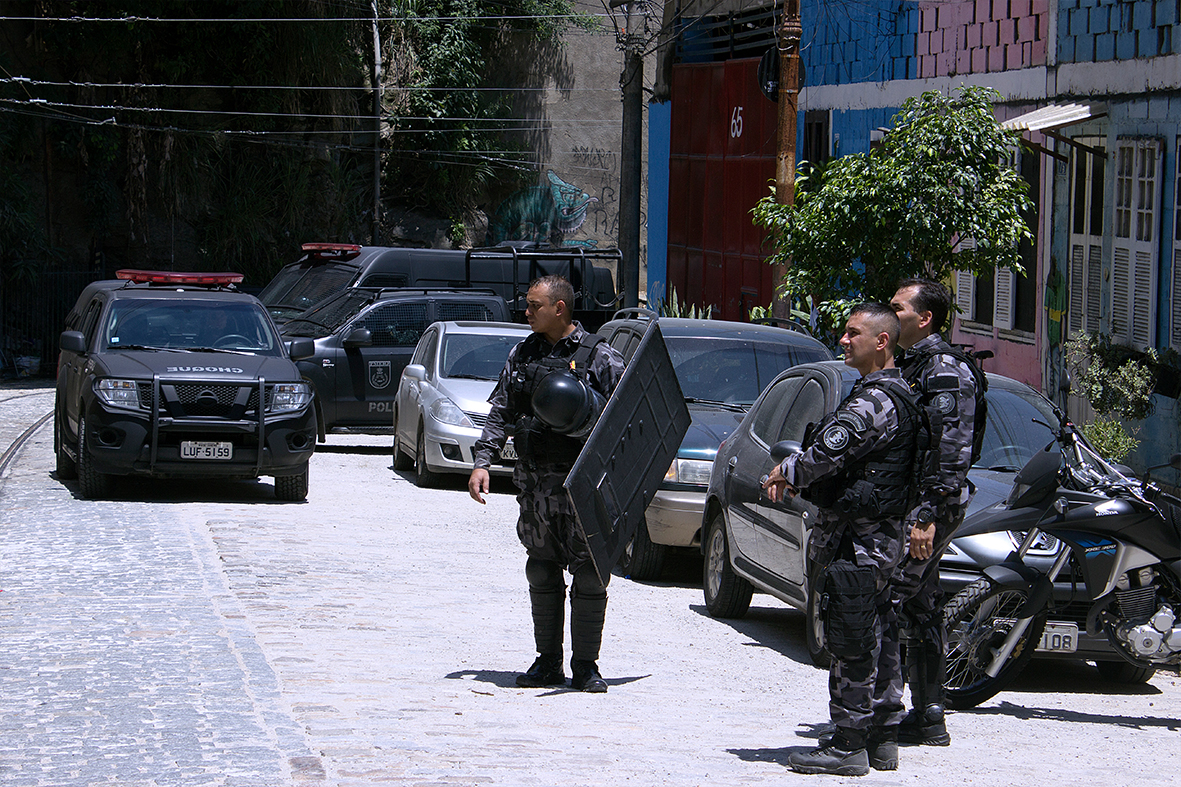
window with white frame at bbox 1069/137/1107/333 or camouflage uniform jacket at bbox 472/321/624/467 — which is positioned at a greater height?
window with white frame at bbox 1069/137/1107/333

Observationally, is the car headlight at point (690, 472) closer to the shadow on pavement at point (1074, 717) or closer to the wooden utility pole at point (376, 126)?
the shadow on pavement at point (1074, 717)

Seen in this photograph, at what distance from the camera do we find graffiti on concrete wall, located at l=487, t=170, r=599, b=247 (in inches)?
1512

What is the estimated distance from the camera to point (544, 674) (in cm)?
646

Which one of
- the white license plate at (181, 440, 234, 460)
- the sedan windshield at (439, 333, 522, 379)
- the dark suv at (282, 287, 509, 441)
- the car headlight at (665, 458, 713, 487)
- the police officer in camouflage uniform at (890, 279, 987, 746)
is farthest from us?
the dark suv at (282, 287, 509, 441)

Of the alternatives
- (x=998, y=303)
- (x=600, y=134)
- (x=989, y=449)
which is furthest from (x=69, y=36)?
(x=989, y=449)

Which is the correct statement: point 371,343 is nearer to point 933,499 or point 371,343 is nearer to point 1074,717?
point 1074,717

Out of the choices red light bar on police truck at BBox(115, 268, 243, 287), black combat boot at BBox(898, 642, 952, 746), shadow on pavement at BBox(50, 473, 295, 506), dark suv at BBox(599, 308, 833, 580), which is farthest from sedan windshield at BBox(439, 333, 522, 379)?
black combat boot at BBox(898, 642, 952, 746)

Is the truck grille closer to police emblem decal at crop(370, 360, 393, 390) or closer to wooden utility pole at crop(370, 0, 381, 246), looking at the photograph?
police emblem decal at crop(370, 360, 393, 390)

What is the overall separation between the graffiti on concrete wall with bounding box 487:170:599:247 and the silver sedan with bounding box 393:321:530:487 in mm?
22233

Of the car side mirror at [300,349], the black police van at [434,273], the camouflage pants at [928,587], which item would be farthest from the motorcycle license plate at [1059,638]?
the black police van at [434,273]

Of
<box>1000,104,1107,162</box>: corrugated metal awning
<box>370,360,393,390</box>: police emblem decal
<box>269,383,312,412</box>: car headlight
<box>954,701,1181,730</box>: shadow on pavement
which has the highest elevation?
<box>1000,104,1107,162</box>: corrugated metal awning

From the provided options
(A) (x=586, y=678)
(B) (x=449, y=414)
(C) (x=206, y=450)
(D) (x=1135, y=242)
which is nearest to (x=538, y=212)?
(B) (x=449, y=414)

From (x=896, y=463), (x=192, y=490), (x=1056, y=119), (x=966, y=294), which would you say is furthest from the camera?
(x=966, y=294)

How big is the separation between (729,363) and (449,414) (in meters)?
3.90
